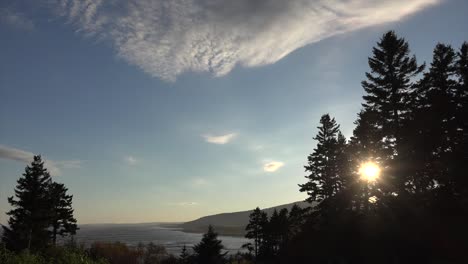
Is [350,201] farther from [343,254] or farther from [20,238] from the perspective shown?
[20,238]

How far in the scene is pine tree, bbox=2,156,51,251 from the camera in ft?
146

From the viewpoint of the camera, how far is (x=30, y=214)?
→ 44.6 m

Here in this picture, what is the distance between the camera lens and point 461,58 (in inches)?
1229

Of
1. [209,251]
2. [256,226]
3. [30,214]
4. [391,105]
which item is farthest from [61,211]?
[391,105]

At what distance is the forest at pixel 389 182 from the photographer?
2703cm

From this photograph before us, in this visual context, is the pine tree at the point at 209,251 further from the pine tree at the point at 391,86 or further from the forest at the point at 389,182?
the pine tree at the point at 391,86

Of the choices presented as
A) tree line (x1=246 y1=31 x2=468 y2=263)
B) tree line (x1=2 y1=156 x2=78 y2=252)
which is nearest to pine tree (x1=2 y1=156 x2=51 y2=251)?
tree line (x1=2 y1=156 x2=78 y2=252)

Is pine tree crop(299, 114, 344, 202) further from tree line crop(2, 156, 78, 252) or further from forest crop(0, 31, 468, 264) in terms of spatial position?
tree line crop(2, 156, 78, 252)

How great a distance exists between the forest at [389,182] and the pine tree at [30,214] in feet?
0.39

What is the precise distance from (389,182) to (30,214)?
43.6 m

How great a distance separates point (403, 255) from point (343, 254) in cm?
744

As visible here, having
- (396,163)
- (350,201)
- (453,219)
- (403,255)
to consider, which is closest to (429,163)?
(396,163)

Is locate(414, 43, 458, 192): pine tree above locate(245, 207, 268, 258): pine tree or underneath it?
above

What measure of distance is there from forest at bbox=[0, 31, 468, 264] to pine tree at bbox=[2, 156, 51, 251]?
0.39 feet
